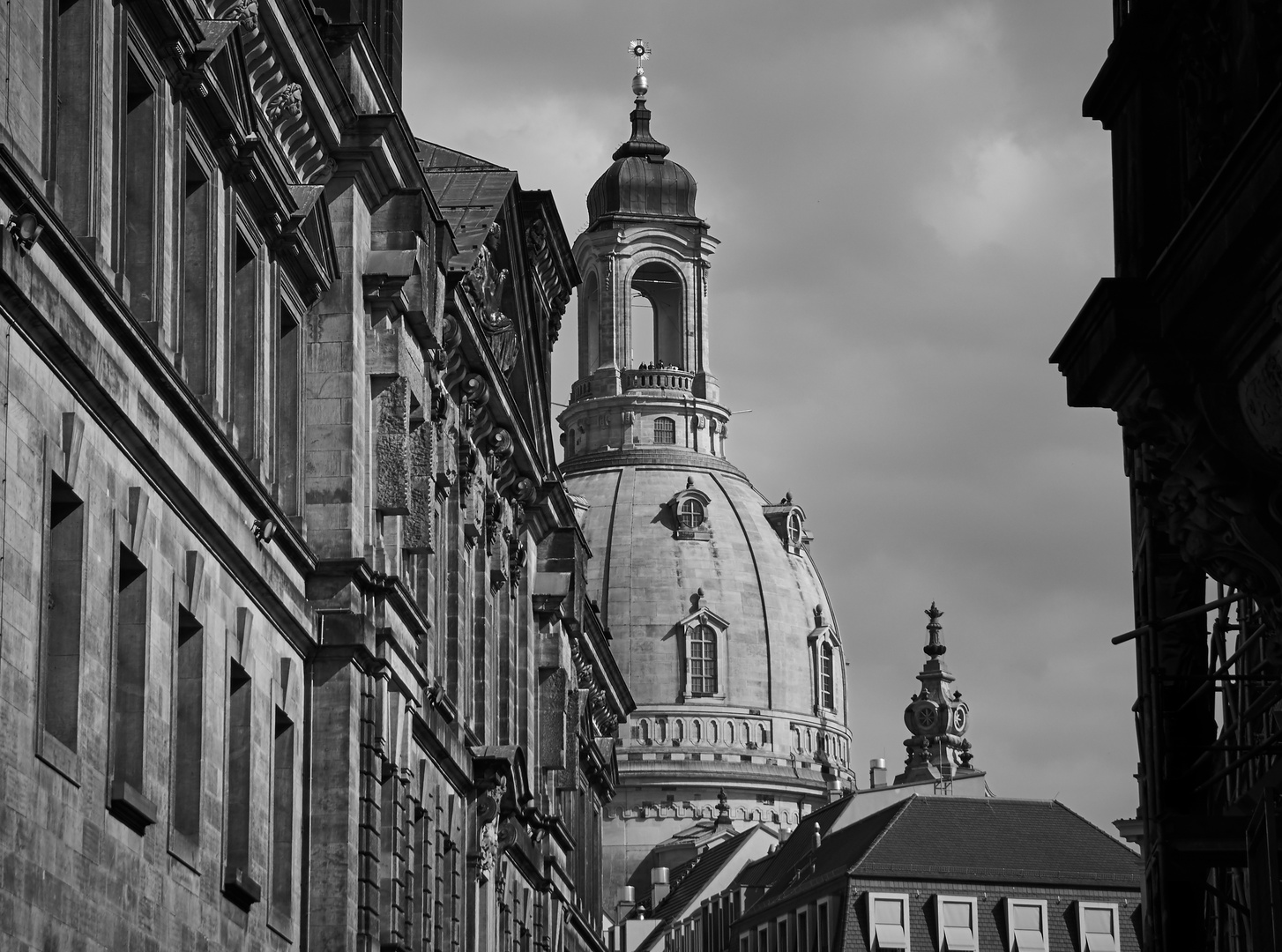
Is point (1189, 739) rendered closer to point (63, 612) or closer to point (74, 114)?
point (63, 612)

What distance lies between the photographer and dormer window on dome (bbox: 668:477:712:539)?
182 meters

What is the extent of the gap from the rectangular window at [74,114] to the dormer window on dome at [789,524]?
525 ft

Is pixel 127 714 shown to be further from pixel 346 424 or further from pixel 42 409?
pixel 346 424

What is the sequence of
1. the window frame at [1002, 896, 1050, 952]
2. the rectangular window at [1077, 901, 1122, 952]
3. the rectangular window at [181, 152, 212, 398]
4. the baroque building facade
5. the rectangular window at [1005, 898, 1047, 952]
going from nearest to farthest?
the baroque building facade, the rectangular window at [181, 152, 212, 398], the window frame at [1002, 896, 1050, 952], the rectangular window at [1005, 898, 1047, 952], the rectangular window at [1077, 901, 1122, 952]

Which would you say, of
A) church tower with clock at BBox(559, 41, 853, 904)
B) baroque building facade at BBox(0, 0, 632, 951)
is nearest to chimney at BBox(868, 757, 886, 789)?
church tower with clock at BBox(559, 41, 853, 904)

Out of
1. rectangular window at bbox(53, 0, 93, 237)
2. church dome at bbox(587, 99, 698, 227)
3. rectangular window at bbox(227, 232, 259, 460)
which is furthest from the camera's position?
church dome at bbox(587, 99, 698, 227)

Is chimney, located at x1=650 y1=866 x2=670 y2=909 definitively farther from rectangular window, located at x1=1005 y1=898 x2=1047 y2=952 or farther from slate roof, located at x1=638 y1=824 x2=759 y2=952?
rectangular window, located at x1=1005 y1=898 x2=1047 y2=952

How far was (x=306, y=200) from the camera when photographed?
1503 inches

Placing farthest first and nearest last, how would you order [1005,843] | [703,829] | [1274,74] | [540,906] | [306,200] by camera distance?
[703,829] < [1005,843] < [540,906] < [306,200] < [1274,74]

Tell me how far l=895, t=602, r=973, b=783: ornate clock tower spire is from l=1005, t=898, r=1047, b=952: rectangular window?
6414 cm

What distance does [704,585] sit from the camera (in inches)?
7175

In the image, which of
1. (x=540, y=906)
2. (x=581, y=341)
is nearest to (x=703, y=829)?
(x=581, y=341)

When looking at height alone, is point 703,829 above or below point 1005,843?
above

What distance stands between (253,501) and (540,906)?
30340 millimetres
